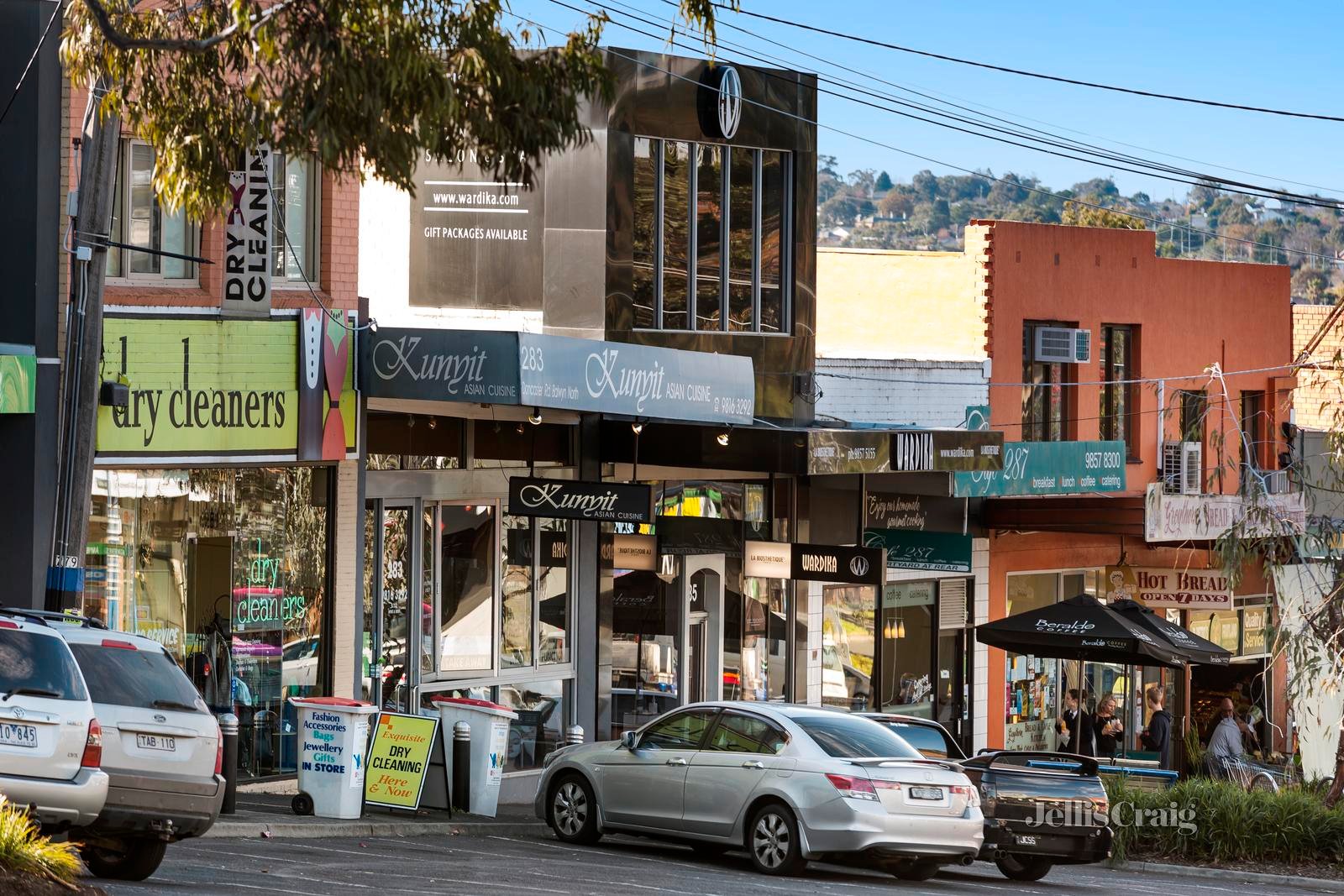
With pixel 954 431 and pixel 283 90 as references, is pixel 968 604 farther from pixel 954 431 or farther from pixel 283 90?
pixel 283 90

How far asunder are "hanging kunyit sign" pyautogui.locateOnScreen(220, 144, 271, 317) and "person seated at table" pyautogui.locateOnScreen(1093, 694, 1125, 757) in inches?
638

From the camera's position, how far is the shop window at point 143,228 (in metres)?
18.2

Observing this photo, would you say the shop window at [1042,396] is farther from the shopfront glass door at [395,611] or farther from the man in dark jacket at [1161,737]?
the shopfront glass door at [395,611]

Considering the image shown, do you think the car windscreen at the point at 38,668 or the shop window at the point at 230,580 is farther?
the shop window at the point at 230,580

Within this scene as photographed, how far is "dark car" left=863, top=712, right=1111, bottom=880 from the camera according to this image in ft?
55.0

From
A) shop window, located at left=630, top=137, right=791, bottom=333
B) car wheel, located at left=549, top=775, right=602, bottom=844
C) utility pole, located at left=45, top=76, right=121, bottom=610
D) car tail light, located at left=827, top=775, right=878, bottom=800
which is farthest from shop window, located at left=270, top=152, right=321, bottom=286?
car tail light, located at left=827, top=775, right=878, bottom=800

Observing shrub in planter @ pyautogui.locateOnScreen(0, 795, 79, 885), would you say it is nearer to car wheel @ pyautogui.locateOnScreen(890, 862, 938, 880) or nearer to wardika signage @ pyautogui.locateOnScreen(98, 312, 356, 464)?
wardika signage @ pyautogui.locateOnScreen(98, 312, 356, 464)

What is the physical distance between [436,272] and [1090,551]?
1455 cm

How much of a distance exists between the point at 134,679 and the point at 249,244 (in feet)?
23.7

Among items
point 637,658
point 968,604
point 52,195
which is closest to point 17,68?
point 52,195

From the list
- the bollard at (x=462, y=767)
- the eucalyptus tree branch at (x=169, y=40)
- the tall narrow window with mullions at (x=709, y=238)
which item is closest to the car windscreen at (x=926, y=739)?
the bollard at (x=462, y=767)

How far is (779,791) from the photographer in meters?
15.5

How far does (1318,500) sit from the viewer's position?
116ft

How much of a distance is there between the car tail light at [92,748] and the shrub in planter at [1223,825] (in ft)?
36.8
